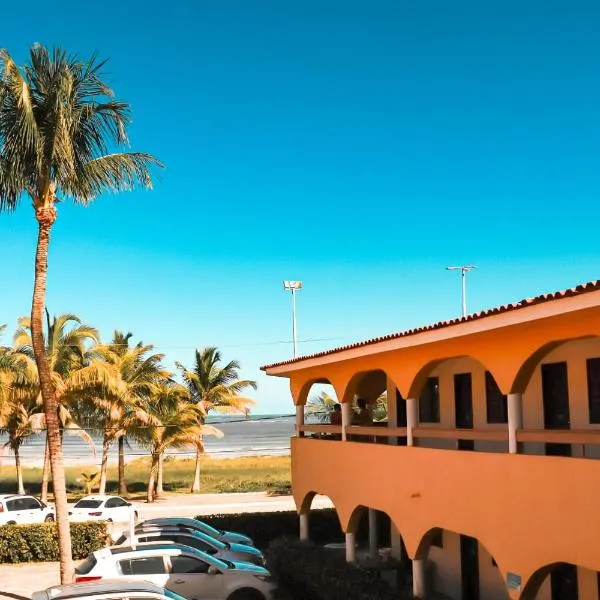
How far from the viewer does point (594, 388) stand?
13.0 m

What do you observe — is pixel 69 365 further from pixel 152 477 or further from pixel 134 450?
pixel 134 450

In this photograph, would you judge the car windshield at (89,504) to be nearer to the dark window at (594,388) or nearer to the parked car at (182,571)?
the parked car at (182,571)

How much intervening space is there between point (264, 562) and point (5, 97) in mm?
13678

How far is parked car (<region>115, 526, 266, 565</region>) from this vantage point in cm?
2186

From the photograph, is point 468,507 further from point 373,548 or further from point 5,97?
point 5,97

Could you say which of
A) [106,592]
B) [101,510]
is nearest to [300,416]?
[106,592]

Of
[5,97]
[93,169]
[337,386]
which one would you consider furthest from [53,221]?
[337,386]

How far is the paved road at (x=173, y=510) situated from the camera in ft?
73.4

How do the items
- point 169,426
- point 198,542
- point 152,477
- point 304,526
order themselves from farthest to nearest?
1. point 152,477
2. point 169,426
3. point 304,526
4. point 198,542

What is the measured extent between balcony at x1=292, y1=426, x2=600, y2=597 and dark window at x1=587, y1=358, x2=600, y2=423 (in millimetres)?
1556

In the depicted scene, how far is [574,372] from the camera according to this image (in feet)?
44.0

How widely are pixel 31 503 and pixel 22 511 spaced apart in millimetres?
824

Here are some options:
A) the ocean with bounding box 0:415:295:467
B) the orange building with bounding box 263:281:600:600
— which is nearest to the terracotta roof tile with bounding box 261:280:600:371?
the orange building with bounding box 263:281:600:600

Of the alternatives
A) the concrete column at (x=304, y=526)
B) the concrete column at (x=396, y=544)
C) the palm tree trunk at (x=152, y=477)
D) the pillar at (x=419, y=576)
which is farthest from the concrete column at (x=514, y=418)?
the palm tree trunk at (x=152, y=477)
